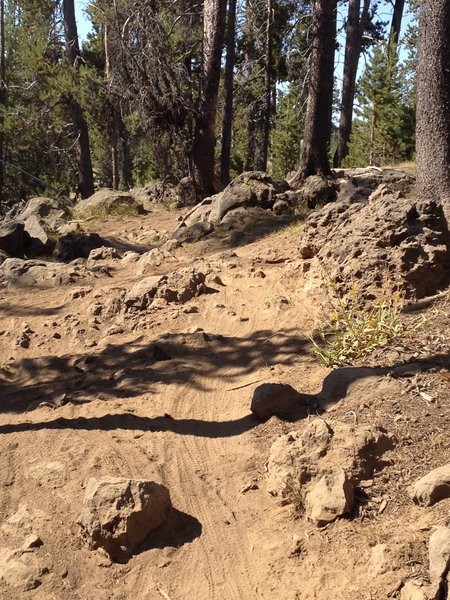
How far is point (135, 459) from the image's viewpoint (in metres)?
4.39

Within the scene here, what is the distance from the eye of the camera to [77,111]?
19125mm

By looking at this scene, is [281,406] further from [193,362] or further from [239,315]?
[239,315]

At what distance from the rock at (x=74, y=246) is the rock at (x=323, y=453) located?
7.42 meters

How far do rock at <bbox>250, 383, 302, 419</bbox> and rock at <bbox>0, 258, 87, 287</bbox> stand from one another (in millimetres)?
4842

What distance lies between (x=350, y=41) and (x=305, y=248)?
15026mm

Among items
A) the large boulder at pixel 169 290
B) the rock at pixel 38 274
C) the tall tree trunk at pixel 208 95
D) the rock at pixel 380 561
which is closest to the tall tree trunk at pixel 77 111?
the tall tree trunk at pixel 208 95

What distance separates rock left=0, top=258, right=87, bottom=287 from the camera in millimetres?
8977

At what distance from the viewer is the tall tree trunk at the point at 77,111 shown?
18094 millimetres

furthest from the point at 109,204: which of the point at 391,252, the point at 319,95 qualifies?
the point at 391,252

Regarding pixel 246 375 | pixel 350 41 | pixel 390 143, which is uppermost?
pixel 350 41

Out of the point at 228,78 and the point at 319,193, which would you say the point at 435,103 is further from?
the point at 228,78

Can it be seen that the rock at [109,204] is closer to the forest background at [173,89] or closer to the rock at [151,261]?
the forest background at [173,89]

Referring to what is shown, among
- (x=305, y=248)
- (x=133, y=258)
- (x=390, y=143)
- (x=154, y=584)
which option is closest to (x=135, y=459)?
(x=154, y=584)

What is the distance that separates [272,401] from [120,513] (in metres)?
1.48
